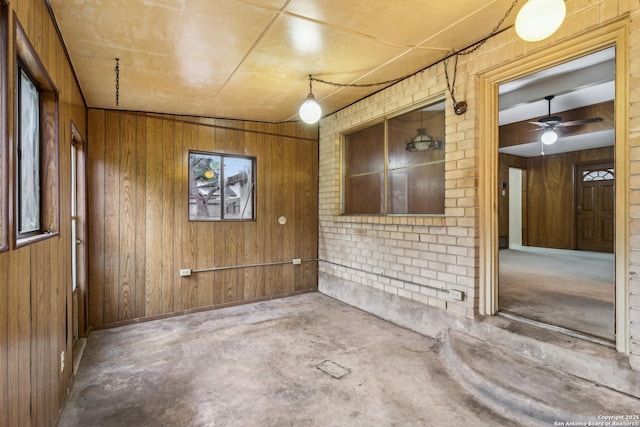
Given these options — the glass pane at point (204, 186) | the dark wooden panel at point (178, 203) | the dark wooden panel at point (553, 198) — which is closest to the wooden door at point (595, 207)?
the dark wooden panel at point (553, 198)

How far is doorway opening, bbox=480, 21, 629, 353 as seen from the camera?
2.32 metres

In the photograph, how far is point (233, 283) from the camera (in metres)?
4.76

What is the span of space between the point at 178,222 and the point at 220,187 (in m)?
0.79

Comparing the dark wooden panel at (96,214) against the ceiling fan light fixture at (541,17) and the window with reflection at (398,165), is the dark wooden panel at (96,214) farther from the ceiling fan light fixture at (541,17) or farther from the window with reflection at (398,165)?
the ceiling fan light fixture at (541,17)

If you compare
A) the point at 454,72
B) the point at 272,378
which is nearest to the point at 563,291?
the point at 454,72

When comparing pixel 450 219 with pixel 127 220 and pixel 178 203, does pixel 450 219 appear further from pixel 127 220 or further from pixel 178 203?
pixel 127 220

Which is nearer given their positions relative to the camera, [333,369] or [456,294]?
[333,369]

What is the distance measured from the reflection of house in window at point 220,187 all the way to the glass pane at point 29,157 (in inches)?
98.1

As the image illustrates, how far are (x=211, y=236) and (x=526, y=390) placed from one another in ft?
13.1

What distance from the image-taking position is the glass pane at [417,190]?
353 centimetres

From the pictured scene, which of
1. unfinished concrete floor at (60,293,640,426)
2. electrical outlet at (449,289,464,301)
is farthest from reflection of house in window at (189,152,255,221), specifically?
electrical outlet at (449,289,464,301)

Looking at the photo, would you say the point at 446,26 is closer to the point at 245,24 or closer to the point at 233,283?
the point at 245,24

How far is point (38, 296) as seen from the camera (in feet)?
5.73

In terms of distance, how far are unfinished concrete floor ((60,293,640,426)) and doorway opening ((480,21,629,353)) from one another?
997 millimetres
